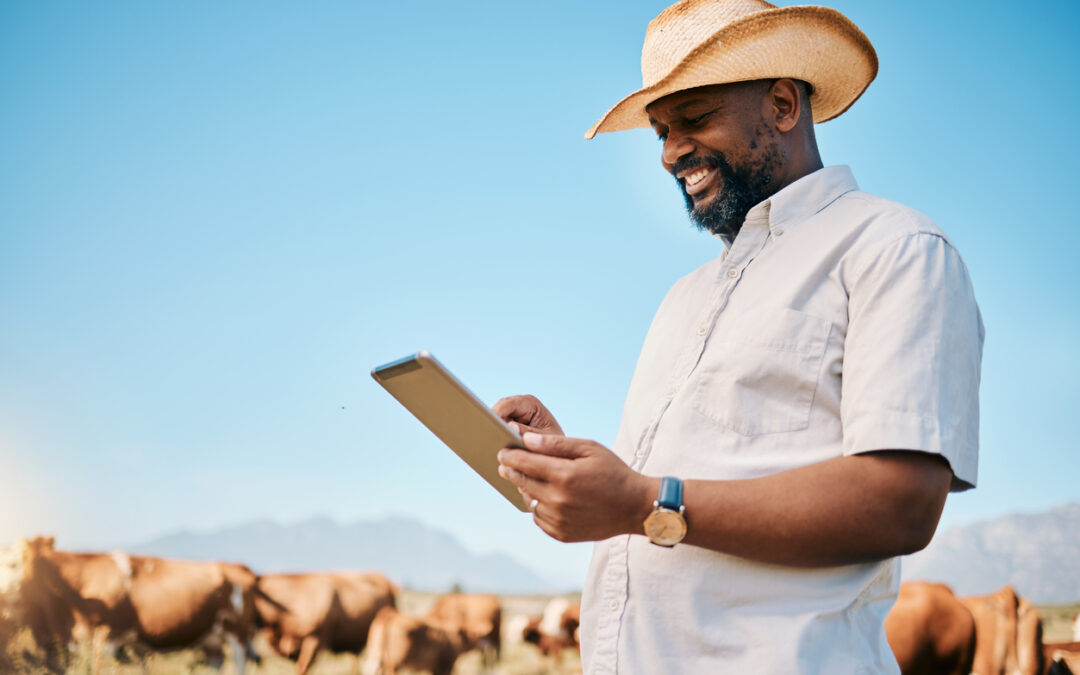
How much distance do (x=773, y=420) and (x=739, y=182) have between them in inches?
17.7

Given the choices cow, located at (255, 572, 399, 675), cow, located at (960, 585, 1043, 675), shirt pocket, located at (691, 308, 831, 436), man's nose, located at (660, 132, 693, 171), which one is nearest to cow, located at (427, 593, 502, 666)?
cow, located at (255, 572, 399, 675)

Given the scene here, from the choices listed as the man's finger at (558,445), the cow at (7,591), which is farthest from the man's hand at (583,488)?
the cow at (7,591)

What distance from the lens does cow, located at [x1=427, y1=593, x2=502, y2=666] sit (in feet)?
21.1

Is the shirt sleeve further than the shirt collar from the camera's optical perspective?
No

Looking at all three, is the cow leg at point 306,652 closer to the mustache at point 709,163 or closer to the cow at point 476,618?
the cow at point 476,618

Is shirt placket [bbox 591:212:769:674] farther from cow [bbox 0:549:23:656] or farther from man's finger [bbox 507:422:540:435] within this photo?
cow [bbox 0:549:23:656]

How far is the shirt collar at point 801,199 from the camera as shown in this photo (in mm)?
1267

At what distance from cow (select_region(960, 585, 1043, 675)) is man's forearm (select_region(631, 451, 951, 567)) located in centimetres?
540

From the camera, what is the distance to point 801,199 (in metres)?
1.28

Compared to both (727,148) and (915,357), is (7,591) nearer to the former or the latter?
(727,148)

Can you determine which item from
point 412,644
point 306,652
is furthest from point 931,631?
point 306,652

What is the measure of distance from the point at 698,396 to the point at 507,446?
0.28 meters

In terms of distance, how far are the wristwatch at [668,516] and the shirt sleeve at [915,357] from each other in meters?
0.21

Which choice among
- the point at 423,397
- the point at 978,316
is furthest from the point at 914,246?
the point at 423,397
